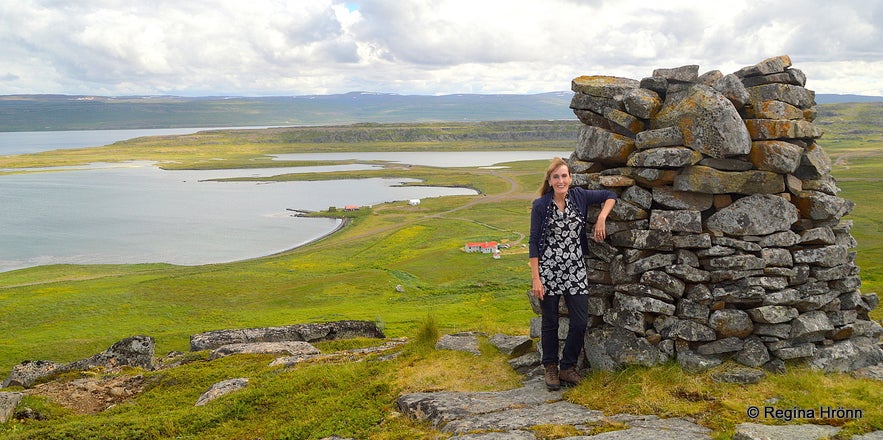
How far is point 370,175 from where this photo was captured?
162 metres

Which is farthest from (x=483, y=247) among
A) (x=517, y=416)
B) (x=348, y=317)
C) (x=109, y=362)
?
(x=517, y=416)

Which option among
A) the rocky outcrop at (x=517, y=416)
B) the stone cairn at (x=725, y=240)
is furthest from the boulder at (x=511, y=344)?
the rocky outcrop at (x=517, y=416)

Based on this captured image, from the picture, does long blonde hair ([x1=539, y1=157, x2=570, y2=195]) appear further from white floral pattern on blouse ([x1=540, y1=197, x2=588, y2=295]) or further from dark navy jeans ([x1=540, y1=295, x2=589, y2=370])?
dark navy jeans ([x1=540, y1=295, x2=589, y2=370])

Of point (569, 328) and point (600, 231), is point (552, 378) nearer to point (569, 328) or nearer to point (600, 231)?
point (569, 328)

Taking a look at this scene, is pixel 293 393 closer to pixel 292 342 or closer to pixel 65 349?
pixel 292 342

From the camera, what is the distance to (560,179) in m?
11.7

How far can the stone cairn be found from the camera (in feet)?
40.2

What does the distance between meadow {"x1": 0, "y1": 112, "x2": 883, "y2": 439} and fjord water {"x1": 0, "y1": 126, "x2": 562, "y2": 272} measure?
8375 millimetres

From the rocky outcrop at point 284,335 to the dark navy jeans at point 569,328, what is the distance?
516 inches

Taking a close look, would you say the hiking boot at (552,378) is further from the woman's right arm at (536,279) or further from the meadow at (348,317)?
the woman's right arm at (536,279)

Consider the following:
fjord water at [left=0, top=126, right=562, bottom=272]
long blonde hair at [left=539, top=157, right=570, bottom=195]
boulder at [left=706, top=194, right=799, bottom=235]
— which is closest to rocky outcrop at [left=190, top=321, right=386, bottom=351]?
long blonde hair at [left=539, top=157, right=570, bottom=195]

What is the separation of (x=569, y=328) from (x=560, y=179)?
2860 millimetres

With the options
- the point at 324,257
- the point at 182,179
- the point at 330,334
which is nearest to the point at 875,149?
the point at 324,257

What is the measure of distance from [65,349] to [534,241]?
93.5 feet
